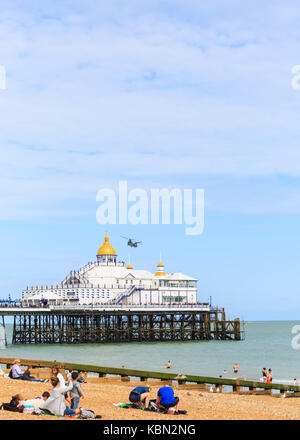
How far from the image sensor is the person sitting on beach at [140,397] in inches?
651

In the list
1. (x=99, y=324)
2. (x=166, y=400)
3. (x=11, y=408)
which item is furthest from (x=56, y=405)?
(x=99, y=324)

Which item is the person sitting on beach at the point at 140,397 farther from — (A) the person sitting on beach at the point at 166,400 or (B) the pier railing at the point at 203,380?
(B) the pier railing at the point at 203,380

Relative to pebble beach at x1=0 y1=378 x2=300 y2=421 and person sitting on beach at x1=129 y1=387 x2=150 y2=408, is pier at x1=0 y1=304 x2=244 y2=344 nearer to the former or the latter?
pebble beach at x1=0 y1=378 x2=300 y2=421

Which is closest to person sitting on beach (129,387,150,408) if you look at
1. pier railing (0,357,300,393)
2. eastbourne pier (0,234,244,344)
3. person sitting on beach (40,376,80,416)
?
person sitting on beach (40,376,80,416)

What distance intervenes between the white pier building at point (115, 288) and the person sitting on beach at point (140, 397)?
61449 mm

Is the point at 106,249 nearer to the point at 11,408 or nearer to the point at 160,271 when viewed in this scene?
the point at 160,271

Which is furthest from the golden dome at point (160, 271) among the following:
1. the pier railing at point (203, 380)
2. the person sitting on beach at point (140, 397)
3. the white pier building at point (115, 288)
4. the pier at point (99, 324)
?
the person sitting on beach at point (140, 397)

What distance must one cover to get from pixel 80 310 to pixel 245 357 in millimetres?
20252

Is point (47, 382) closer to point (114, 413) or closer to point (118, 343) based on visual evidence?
point (114, 413)

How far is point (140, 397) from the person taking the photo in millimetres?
16812

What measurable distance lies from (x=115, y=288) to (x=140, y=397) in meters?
66.7

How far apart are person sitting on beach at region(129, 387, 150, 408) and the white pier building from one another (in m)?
61.4

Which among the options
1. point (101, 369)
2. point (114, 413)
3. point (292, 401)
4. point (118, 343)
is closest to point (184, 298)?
point (118, 343)
